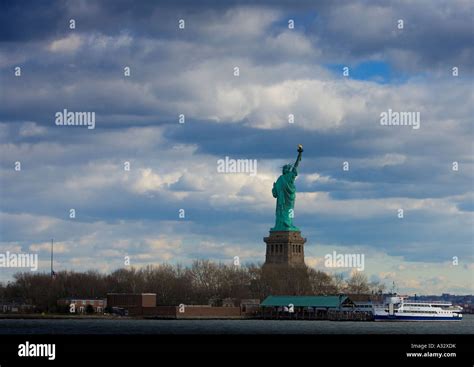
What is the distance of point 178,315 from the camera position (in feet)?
603
